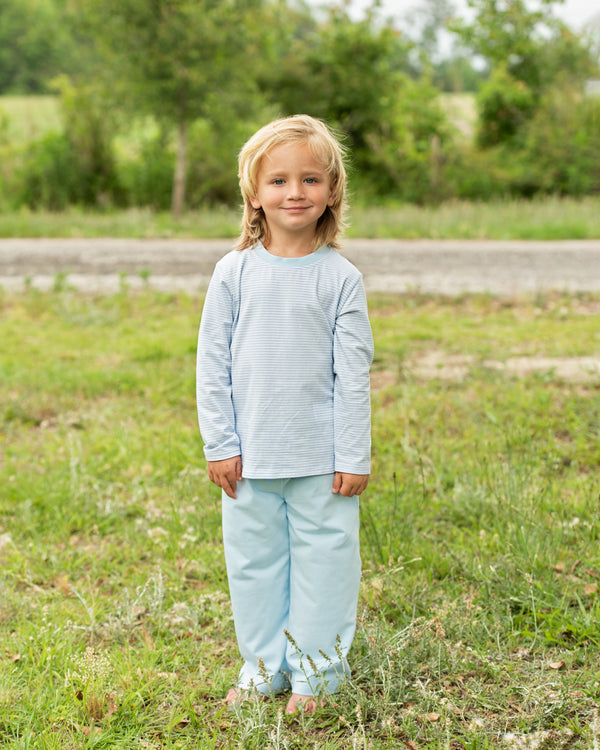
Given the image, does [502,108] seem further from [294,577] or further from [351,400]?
[294,577]

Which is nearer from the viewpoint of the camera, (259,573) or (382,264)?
(259,573)

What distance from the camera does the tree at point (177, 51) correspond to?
15.2m

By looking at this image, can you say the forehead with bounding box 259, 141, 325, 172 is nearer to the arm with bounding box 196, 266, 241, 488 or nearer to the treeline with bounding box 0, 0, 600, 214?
the arm with bounding box 196, 266, 241, 488

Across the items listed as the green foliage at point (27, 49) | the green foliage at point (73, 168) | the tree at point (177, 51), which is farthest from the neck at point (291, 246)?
the green foliage at point (27, 49)

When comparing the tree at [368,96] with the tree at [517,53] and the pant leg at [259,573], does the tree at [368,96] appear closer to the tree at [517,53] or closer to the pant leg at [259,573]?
the tree at [517,53]

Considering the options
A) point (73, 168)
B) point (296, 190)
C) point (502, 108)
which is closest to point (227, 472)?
point (296, 190)

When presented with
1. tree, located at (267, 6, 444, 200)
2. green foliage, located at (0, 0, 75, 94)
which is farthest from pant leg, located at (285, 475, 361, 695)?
green foliage, located at (0, 0, 75, 94)

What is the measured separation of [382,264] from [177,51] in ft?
26.2

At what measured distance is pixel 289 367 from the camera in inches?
86.1

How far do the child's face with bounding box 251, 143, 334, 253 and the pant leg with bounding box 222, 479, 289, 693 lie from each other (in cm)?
80

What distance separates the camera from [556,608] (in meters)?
2.72

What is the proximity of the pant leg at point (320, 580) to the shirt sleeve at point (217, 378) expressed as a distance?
24 cm

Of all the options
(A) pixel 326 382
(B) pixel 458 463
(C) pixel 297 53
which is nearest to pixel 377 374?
(B) pixel 458 463

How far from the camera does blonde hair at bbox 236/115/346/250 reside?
216 centimetres
